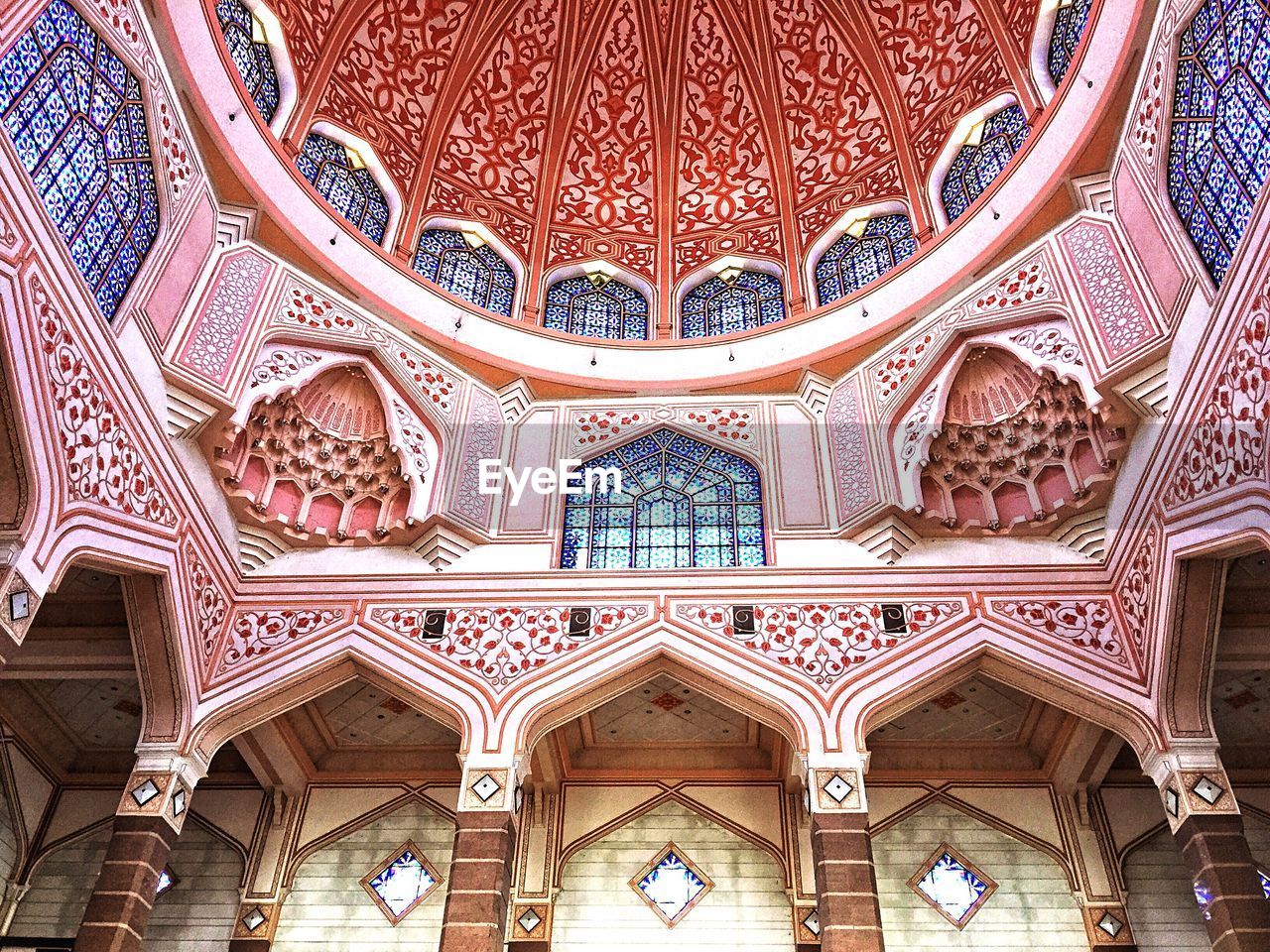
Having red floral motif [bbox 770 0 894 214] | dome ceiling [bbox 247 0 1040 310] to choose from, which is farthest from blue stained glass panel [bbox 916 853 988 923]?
red floral motif [bbox 770 0 894 214]

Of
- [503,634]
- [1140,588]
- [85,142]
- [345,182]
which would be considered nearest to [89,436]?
[85,142]

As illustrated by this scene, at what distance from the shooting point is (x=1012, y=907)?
1098 centimetres

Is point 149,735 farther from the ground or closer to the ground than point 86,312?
closer to the ground

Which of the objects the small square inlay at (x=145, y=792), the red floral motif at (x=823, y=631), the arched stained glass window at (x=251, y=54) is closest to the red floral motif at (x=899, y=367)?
the red floral motif at (x=823, y=631)

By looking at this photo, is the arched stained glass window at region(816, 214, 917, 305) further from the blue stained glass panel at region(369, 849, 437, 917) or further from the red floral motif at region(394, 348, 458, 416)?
the blue stained glass panel at region(369, 849, 437, 917)

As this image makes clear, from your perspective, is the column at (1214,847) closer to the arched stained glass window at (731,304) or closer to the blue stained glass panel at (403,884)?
the arched stained glass window at (731,304)

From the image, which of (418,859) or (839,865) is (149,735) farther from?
(839,865)

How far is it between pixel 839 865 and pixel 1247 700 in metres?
5.36

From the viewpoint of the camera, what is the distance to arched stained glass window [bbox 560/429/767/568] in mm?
11359

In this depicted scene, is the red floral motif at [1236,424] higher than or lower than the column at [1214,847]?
higher

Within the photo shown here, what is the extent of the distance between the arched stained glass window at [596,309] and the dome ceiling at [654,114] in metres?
0.35

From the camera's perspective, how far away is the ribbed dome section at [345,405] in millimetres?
11344

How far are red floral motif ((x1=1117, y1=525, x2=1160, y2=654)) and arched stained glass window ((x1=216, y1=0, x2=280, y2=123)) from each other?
10.4 metres

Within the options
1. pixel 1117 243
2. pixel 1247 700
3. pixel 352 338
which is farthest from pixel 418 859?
pixel 1117 243
